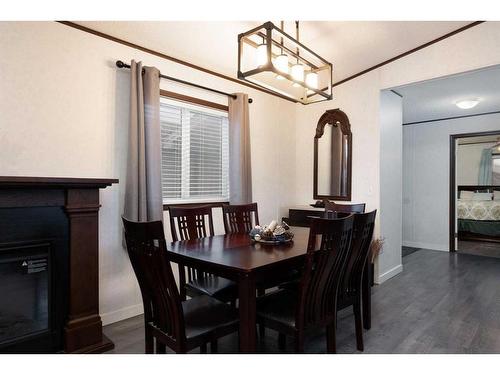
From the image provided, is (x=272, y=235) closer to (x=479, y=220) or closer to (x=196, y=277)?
(x=196, y=277)

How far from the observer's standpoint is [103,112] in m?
2.65

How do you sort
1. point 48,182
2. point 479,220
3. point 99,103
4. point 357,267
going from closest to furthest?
point 48,182, point 357,267, point 99,103, point 479,220

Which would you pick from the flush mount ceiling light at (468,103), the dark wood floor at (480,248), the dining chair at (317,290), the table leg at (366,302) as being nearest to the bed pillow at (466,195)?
the dark wood floor at (480,248)

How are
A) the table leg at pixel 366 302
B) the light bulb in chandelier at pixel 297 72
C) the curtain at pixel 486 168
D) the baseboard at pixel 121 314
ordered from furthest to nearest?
1. the curtain at pixel 486 168
2. the baseboard at pixel 121 314
3. the table leg at pixel 366 302
4. the light bulb in chandelier at pixel 297 72

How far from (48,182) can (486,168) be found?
9.26 m

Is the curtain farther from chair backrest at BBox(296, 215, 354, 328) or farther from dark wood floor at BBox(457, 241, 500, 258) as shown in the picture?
chair backrest at BBox(296, 215, 354, 328)

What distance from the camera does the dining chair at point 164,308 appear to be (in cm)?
149

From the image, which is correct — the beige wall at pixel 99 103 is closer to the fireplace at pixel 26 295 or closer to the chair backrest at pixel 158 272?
the fireplace at pixel 26 295

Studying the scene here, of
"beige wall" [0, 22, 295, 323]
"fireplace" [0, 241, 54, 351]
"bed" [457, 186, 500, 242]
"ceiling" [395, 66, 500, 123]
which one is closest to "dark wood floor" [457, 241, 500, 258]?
"bed" [457, 186, 500, 242]

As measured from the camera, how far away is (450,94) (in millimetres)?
4426

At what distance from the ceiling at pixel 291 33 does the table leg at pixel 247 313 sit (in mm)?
2211

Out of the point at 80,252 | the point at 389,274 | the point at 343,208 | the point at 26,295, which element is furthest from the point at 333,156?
the point at 26,295

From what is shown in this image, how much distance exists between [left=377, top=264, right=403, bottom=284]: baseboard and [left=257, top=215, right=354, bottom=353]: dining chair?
87.4 inches

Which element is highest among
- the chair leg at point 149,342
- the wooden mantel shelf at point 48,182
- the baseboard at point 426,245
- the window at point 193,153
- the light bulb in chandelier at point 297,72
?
the light bulb in chandelier at point 297,72
